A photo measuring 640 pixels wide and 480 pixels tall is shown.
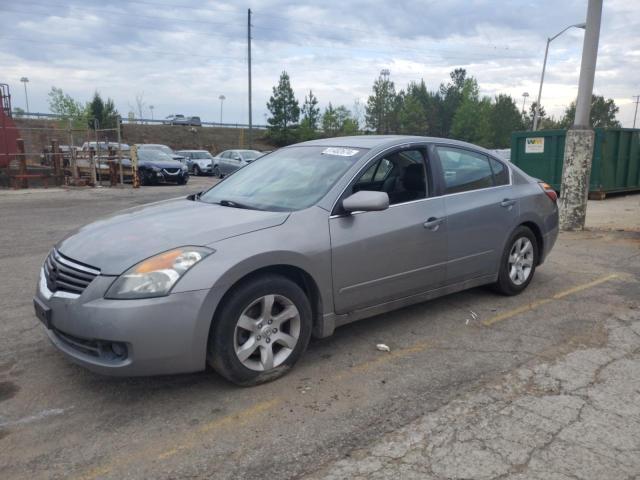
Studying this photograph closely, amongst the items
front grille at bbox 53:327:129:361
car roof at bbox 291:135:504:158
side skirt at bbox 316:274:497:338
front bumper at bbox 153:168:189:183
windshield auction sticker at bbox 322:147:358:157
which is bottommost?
front bumper at bbox 153:168:189:183

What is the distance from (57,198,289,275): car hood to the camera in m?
3.23

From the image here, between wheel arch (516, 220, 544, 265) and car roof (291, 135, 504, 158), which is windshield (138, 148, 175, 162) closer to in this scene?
car roof (291, 135, 504, 158)

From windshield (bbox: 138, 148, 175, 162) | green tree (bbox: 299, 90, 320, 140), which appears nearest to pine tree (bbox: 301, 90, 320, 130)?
green tree (bbox: 299, 90, 320, 140)

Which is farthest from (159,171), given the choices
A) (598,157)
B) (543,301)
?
(543,301)

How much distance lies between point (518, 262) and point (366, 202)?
2375mm

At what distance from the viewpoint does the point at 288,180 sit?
14.0 feet

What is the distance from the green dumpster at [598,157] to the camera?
579 inches

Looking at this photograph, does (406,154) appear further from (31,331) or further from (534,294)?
(31,331)

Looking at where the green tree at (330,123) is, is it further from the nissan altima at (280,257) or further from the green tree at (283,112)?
the nissan altima at (280,257)

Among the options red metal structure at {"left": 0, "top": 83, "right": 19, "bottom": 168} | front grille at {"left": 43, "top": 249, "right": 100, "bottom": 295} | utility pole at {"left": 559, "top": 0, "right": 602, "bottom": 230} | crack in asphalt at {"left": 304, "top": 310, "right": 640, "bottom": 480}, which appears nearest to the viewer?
crack in asphalt at {"left": 304, "top": 310, "right": 640, "bottom": 480}

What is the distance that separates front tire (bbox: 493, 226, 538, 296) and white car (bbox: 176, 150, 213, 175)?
992 inches

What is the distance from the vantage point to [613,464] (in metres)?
2.65

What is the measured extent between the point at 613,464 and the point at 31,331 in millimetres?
4205

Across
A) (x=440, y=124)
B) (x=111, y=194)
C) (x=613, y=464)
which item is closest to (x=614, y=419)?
(x=613, y=464)
